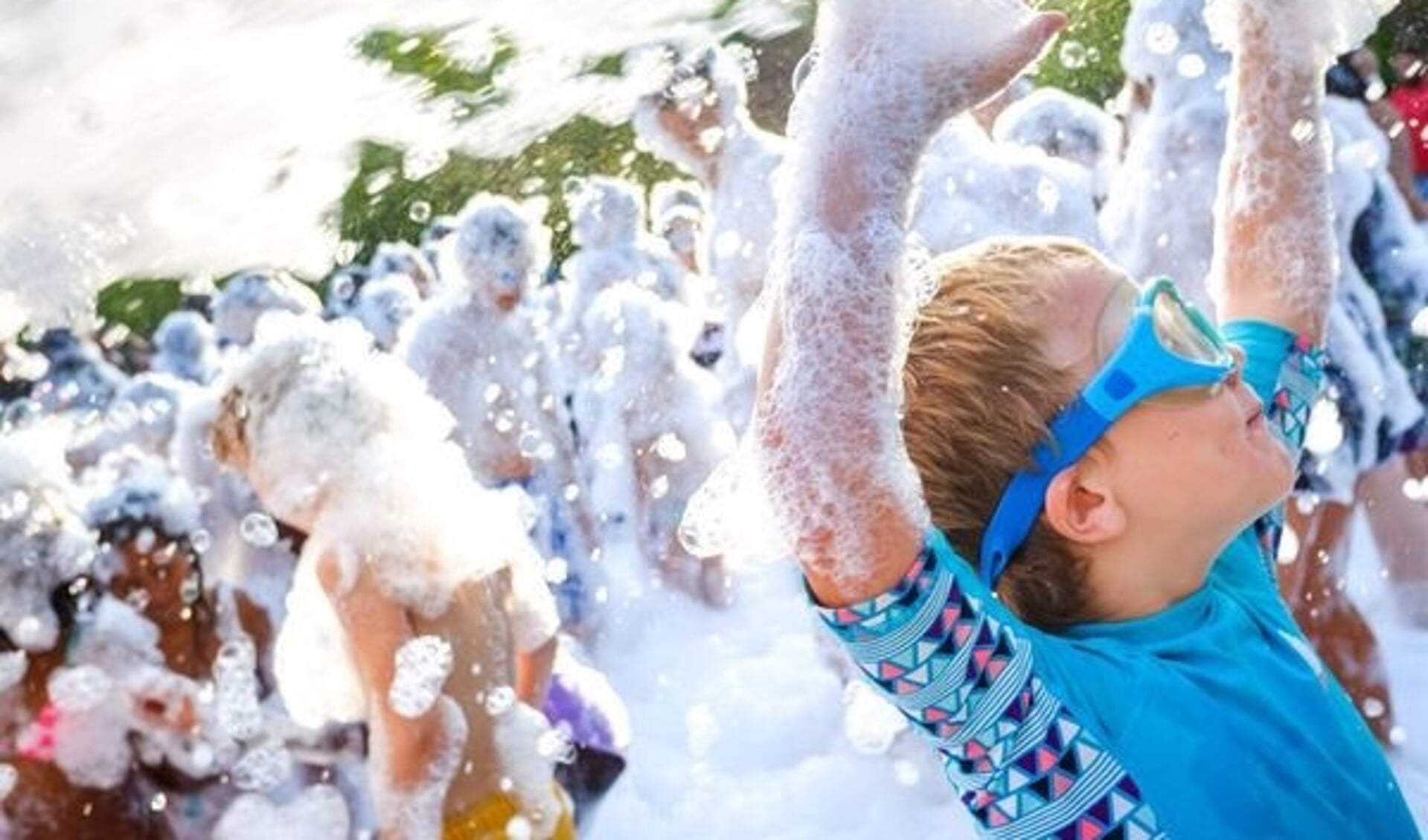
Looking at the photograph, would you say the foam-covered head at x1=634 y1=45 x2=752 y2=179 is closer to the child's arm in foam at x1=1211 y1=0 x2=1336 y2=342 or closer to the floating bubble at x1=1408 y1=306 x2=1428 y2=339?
the floating bubble at x1=1408 y1=306 x2=1428 y2=339

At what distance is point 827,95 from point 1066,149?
3.07 metres

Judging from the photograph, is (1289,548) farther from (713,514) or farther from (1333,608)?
(713,514)

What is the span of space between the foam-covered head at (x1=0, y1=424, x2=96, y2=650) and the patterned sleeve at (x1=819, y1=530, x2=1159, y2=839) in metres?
1.52

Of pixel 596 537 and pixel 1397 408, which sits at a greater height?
pixel 1397 408

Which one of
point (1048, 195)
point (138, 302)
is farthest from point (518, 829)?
point (138, 302)

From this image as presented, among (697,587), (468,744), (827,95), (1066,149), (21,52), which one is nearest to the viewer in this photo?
(827,95)

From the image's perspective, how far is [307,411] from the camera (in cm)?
239

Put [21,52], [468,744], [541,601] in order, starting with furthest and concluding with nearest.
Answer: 1. [21,52]
2. [541,601]
3. [468,744]

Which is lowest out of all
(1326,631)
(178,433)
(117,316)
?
(117,316)

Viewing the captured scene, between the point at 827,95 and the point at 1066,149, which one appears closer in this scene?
the point at 827,95

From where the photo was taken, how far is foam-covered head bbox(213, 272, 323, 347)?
4.64 m

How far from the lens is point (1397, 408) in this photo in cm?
321

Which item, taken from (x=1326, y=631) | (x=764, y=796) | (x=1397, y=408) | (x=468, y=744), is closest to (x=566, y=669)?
(x=468, y=744)

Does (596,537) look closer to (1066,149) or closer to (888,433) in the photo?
(1066,149)
